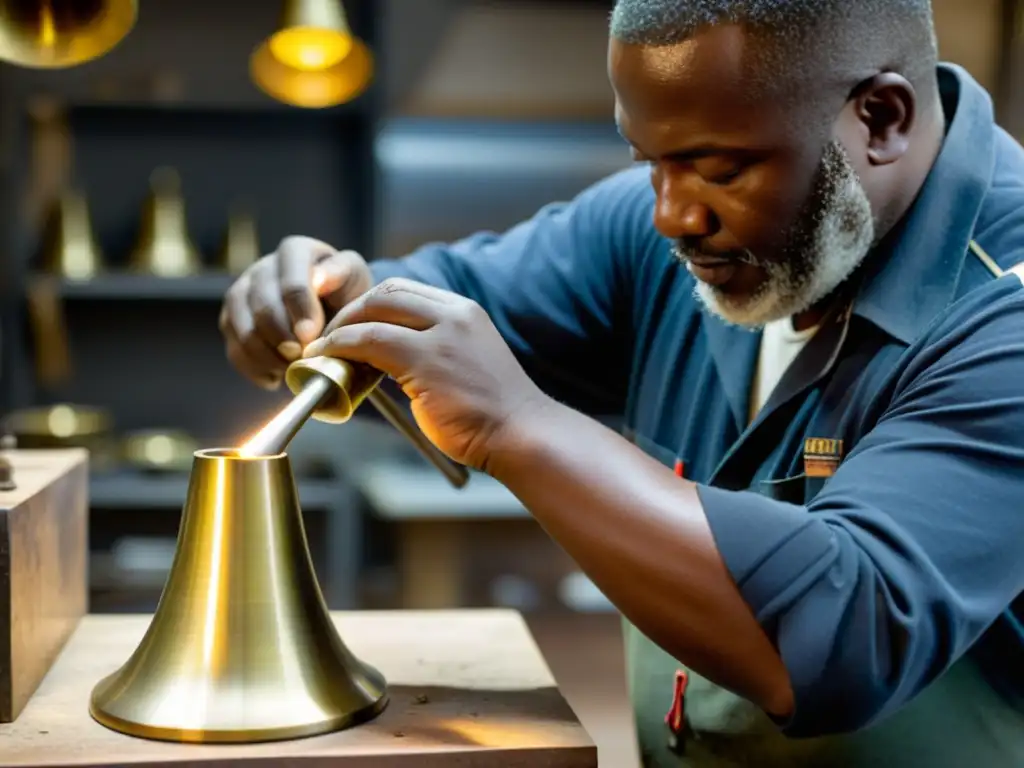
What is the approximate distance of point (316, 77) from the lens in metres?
2.43

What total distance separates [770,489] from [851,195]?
0.28 m

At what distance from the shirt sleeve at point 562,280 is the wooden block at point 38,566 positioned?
45cm

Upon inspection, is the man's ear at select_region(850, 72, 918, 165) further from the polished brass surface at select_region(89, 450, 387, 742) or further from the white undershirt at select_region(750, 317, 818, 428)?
the polished brass surface at select_region(89, 450, 387, 742)

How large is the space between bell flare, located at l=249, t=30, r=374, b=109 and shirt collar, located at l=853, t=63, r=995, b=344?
151 cm

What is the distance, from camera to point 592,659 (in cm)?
336

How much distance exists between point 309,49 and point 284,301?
4.39 ft

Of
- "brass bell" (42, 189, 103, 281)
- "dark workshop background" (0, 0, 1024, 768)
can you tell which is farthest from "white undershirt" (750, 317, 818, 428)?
"brass bell" (42, 189, 103, 281)

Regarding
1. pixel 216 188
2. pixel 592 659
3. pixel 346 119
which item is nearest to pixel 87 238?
pixel 216 188

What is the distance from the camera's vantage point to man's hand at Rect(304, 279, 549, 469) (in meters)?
0.88

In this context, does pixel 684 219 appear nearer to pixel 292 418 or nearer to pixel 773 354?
pixel 773 354

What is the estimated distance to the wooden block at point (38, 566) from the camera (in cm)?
95

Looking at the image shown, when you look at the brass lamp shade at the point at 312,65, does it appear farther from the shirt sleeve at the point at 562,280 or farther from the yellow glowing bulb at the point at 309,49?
the shirt sleeve at the point at 562,280

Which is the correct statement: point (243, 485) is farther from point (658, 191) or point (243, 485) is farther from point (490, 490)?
point (490, 490)

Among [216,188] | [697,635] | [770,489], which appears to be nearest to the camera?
[697,635]
